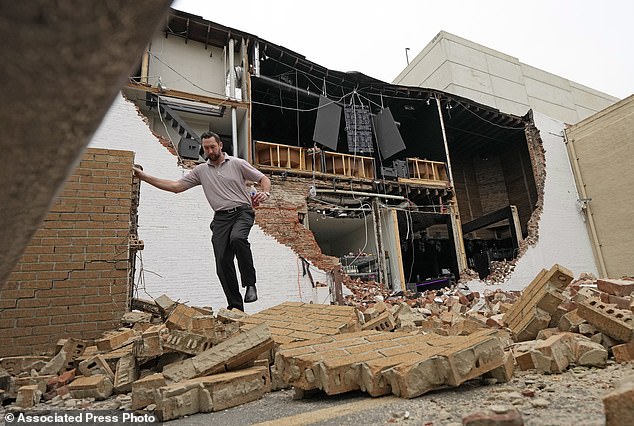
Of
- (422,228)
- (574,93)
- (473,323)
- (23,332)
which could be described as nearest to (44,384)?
(23,332)

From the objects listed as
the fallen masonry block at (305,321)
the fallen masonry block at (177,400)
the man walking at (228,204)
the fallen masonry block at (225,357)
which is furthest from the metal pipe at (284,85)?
the fallen masonry block at (177,400)

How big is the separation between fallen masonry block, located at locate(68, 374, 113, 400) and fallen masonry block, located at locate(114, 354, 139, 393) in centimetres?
6

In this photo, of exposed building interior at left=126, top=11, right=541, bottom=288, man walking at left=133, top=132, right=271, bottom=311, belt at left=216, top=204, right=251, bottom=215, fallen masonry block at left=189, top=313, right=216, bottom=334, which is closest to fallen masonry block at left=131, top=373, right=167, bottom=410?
fallen masonry block at left=189, top=313, right=216, bottom=334

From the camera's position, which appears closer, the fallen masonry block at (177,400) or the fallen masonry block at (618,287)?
the fallen masonry block at (177,400)

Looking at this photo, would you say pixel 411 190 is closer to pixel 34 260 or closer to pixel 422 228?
pixel 422 228

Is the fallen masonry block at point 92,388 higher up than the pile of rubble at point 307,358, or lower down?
lower down

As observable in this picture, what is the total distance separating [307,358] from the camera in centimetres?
198

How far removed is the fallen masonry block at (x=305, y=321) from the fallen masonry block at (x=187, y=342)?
1.37 ft

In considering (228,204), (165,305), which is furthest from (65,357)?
(228,204)

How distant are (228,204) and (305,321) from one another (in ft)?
4.96

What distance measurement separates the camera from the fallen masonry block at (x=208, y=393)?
1.82m

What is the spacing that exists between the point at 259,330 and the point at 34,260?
8.79ft

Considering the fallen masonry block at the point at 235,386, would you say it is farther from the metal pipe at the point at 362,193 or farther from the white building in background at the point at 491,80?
the white building in background at the point at 491,80

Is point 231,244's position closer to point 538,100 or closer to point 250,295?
point 250,295
